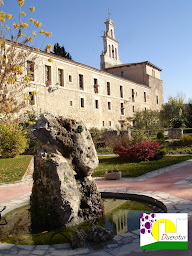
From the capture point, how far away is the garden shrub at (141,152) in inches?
497

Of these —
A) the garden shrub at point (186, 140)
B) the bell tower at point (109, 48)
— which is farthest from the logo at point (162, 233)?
the bell tower at point (109, 48)

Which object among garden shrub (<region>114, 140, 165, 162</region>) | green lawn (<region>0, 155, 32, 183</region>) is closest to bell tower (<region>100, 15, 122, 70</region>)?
garden shrub (<region>114, 140, 165, 162</region>)

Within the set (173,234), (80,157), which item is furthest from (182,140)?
(173,234)

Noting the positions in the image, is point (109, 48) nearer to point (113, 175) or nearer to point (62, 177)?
point (113, 175)

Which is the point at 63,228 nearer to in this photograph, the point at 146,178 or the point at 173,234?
the point at 173,234

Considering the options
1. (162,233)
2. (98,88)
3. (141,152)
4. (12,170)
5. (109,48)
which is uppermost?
(109,48)

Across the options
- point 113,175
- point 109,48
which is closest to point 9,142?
point 113,175

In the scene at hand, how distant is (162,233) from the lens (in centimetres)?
333

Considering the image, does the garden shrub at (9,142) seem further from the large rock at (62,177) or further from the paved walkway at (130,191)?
the large rock at (62,177)

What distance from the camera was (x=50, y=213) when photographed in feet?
15.3

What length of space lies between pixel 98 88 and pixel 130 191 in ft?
77.5

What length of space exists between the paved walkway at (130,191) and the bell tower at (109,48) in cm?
3098

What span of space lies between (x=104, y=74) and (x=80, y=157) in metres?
26.4

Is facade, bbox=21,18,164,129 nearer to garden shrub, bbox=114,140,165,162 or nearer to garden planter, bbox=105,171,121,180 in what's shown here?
garden shrub, bbox=114,140,165,162
